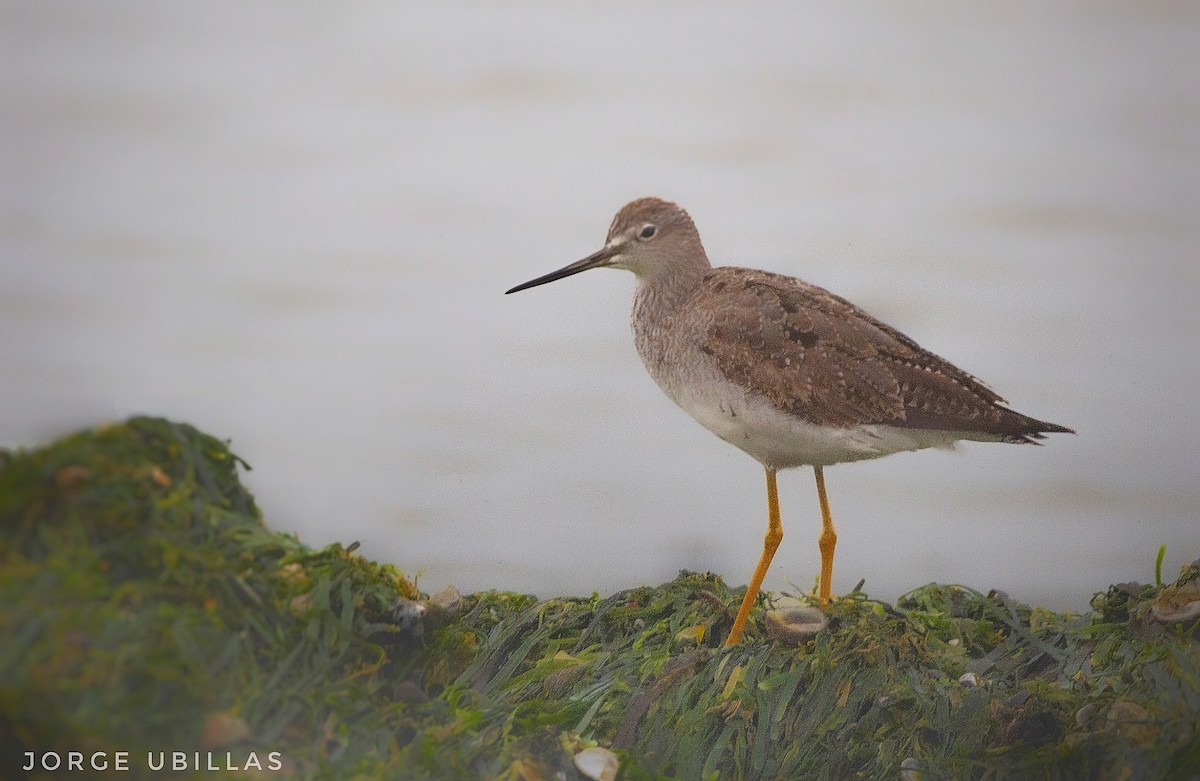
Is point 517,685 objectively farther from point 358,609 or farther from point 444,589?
point 358,609

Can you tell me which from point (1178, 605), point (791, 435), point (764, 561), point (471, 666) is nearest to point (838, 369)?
point (791, 435)

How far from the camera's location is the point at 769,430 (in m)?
3.85

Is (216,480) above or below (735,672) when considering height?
above

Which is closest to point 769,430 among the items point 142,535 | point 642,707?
point 642,707

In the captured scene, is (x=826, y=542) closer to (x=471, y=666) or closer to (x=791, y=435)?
(x=791, y=435)

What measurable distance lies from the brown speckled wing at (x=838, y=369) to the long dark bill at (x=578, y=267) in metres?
0.67

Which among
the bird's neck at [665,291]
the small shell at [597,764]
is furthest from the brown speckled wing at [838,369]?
the small shell at [597,764]

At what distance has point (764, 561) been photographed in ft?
12.9

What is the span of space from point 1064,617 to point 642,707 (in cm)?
172

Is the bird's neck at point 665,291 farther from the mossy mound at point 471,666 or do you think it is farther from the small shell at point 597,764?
the small shell at point 597,764

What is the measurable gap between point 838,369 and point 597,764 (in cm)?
175

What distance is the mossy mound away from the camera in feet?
6.79

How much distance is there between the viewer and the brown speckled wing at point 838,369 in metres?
3.76

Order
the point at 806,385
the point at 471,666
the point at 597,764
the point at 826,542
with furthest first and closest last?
1. the point at 826,542
2. the point at 806,385
3. the point at 471,666
4. the point at 597,764
